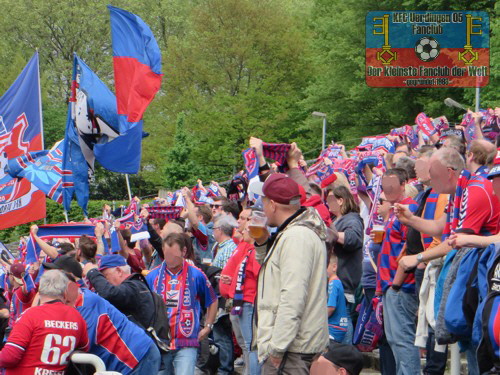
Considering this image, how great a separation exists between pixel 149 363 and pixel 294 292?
267 centimetres

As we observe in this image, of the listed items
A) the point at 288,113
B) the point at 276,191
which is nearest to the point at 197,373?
the point at 276,191

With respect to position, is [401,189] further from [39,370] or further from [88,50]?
[88,50]

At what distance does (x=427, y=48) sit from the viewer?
3198cm

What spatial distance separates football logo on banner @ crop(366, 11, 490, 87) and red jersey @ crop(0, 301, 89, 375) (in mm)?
23617

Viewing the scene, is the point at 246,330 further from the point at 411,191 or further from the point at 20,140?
the point at 20,140

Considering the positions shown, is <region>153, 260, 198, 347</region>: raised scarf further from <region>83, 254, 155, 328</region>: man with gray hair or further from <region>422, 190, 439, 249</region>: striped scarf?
<region>422, 190, 439, 249</region>: striped scarf

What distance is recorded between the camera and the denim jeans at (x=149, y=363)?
868 centimetres

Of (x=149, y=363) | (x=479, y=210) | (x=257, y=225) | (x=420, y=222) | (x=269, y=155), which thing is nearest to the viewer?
(x=479, y=210)

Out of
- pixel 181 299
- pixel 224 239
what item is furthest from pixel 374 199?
pixel 181 299

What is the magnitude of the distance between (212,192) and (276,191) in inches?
401

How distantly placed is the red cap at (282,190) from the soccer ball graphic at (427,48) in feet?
81.9

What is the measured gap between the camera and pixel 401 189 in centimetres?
930

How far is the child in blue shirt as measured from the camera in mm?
9477

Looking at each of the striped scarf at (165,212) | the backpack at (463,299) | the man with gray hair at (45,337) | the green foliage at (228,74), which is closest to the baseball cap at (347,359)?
the backpack at (463,299)
